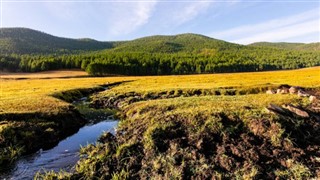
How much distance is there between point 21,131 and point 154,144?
41.1 feet

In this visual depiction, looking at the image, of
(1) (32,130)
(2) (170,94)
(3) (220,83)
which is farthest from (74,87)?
(1) (32,130)

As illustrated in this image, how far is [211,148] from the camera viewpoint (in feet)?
63.8

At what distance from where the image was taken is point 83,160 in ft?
64.1

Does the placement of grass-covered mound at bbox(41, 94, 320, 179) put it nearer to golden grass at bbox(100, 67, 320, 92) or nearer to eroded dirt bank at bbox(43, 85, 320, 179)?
eroded dirt bank at bbox(43, 85, 320, 179)

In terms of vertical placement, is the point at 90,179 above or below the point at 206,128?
below

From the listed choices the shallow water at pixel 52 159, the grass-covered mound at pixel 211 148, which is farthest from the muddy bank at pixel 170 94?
the grass-covered mound at pixel 211 148

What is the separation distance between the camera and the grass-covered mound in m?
17.0

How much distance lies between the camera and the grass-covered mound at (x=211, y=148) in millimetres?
17047

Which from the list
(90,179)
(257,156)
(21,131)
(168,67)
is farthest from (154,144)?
(168,67)

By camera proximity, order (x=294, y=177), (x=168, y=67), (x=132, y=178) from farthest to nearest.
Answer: (x=168, y=67), (x=132, y=178), (x=294, y=177)

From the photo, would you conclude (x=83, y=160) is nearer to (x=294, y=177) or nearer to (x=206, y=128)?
(x=206, y=128)

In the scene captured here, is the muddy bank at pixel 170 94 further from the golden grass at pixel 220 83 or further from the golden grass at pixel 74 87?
the golden grass at pixel 74 87

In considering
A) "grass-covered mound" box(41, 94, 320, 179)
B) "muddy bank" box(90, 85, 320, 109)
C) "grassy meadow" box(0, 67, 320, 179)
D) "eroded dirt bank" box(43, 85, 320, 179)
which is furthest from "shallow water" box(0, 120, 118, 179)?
"muddy bank" box(90, 85, 320, 109)

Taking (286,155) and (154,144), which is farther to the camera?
(154,144)
